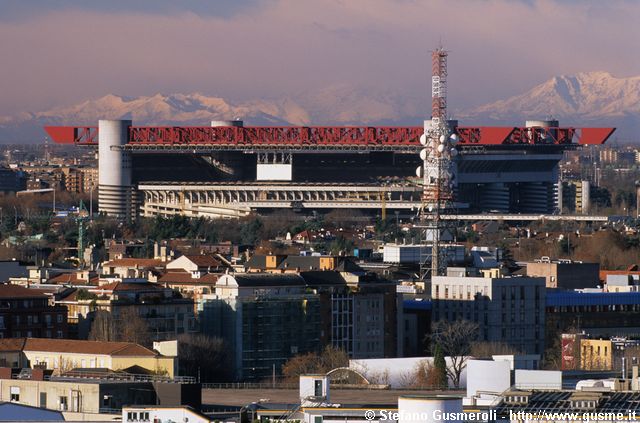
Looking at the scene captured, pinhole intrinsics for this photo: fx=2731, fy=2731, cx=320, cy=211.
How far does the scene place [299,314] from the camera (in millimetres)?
69812

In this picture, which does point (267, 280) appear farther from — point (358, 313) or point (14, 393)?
point (14, 393)

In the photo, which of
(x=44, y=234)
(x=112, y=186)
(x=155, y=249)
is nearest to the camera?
(x=155, y=249)

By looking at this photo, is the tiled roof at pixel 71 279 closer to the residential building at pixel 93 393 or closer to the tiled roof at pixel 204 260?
the tiled roof at pixel 204 260

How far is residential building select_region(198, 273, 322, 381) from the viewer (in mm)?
67125

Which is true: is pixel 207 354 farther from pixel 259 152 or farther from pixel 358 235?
pixel 259 152

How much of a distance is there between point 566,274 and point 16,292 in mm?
26134

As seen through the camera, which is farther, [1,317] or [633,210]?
[633,210]

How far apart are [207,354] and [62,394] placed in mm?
22261

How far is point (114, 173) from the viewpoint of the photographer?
525ft

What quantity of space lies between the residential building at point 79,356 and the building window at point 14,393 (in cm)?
683

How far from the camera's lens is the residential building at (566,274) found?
8775 cm

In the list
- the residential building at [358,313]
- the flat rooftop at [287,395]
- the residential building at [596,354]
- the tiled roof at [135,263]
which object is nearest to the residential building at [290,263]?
the residential building at [358,313]

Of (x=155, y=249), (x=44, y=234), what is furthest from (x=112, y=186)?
(x=155, y=249)

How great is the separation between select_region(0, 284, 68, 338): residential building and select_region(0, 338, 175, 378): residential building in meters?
6.41
